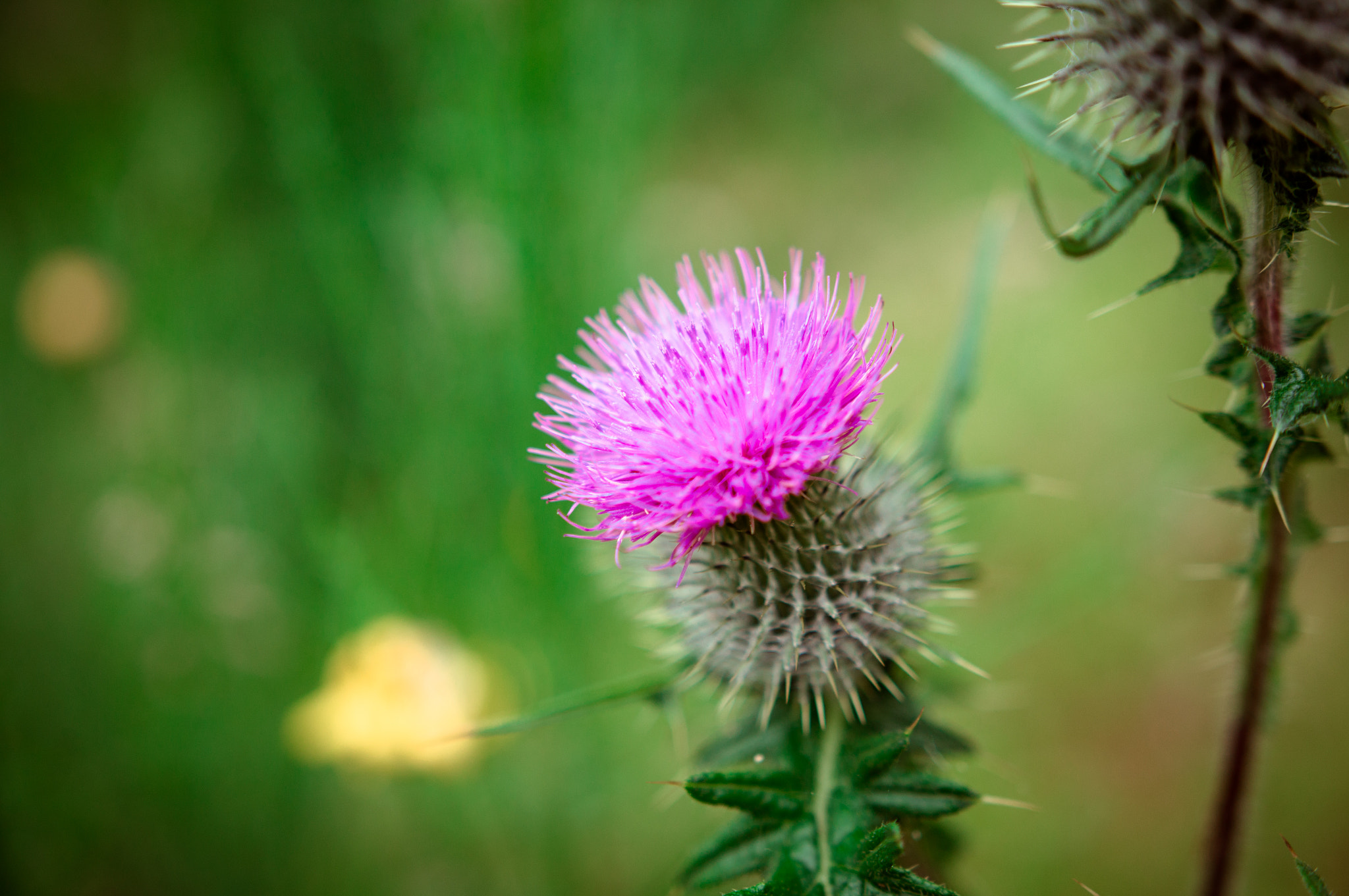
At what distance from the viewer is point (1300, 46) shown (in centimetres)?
111

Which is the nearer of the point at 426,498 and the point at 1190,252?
the point at 1190,252

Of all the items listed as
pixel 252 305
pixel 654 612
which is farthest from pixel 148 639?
pixel 654 612

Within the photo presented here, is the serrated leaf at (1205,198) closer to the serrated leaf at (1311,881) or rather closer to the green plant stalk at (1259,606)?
the green plant stalk at (1259,606)

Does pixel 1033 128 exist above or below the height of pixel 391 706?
above

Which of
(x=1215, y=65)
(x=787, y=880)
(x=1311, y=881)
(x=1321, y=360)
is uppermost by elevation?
(x=1215, y=65)

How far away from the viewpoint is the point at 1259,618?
4.84 feet

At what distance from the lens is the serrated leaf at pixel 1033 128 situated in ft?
4.58

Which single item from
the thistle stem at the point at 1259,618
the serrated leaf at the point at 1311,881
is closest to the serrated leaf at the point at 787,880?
the serrated leaf at the point at 1311,881

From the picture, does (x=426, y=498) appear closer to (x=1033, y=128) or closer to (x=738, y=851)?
(x=738, y=851)

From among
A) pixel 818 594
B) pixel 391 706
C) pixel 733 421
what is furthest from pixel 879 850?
pixel 391 706

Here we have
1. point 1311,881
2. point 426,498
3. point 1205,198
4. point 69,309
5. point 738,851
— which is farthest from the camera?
point 69,309

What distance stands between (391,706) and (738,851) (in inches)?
58.6

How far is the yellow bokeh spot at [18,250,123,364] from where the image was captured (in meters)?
3.52

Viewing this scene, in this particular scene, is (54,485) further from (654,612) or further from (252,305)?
(654,612)
